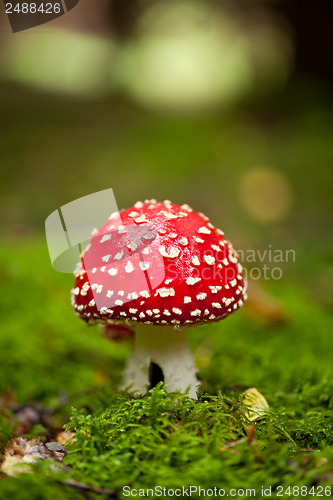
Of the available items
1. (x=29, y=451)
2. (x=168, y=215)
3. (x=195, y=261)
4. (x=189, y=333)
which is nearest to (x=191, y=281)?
(x=195, y=261)

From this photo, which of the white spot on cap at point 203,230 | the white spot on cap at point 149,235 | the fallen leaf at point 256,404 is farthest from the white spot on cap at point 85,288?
the fallen leaf at point 256,404

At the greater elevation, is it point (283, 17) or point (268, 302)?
point (283, 17)

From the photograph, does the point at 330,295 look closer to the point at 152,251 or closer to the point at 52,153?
the point at 152,251

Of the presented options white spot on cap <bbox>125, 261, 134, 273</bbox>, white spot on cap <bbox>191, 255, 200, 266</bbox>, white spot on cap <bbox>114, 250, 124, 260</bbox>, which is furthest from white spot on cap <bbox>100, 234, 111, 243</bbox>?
white spot on cap <bbox>191, 255, 200, 266</bbox>

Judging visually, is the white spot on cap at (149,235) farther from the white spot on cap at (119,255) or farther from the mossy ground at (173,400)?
the mossy ground at (173,400)

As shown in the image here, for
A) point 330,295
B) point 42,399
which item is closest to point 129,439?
point 42,399

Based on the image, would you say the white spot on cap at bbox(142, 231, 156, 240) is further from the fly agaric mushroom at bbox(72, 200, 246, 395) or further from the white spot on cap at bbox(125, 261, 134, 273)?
the white spot on cap at bbox(125, 261, 134, 273)

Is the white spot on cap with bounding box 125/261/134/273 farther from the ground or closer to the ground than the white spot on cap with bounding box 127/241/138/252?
closer to the ground
